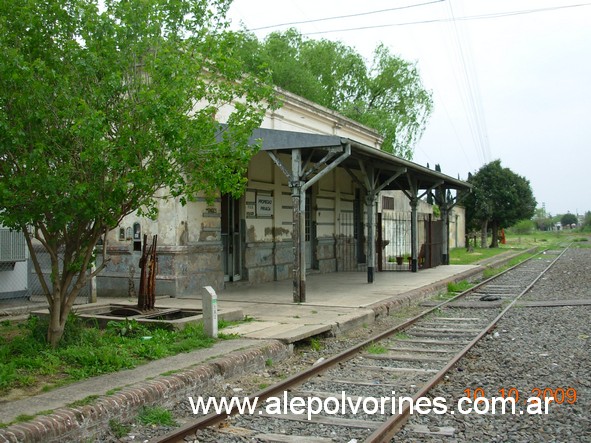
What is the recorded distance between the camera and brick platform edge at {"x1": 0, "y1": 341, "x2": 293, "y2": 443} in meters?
4.64

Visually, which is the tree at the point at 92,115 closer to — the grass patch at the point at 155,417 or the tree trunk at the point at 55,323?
the tree trunk at the point at 55,323

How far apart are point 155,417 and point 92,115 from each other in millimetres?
2870

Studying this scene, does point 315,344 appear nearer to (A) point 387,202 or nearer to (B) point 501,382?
Result: (B) point 501,382

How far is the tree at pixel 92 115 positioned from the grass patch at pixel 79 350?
0.97 feet

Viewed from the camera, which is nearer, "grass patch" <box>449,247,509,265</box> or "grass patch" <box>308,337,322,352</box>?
"grass patch" <box>308,337,322,352</box>

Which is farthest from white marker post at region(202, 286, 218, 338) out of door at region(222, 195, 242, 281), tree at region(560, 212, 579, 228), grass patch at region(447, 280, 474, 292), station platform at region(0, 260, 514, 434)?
tree at region(560, 212, 579, 228)

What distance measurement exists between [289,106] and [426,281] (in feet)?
22.6

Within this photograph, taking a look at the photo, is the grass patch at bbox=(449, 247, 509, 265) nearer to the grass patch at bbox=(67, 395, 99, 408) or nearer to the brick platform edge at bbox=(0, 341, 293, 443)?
the brick platform edge at bbox=(0, 341, 293, 443)

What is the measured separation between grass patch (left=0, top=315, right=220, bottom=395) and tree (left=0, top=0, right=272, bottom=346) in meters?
0.30

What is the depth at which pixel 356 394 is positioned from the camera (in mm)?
6453

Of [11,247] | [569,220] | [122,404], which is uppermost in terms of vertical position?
[569,220]

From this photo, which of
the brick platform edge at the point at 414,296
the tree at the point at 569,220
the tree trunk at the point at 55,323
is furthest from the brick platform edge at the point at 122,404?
the tree at the point at 569,220

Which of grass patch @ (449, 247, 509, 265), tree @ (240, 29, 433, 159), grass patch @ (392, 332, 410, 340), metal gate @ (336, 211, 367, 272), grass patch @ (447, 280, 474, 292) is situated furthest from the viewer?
tree @ (240, 29, 433, 159)
